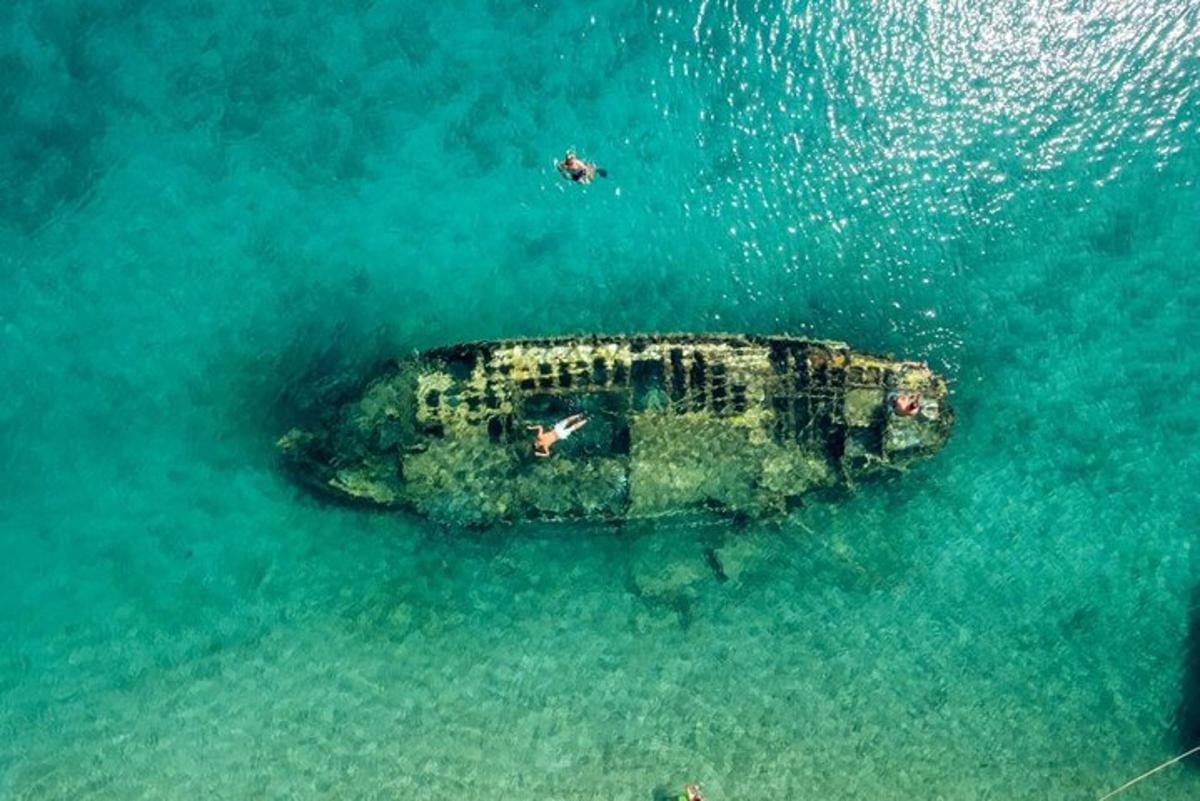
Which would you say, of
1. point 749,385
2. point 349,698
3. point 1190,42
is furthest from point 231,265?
point 1190,42

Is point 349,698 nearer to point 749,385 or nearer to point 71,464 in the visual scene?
point 71,464

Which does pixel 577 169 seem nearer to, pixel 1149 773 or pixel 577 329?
pixel 577 329

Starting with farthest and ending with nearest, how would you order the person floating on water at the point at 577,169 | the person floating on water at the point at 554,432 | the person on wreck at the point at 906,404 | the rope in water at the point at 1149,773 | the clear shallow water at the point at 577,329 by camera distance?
the rope in water at the point at 1149,773, the clear shallow water at the point at 577,329, the person floating on water at the point at 577,169, the person on wreck at the point at 906,404, the person floating on water at the point at 554,432

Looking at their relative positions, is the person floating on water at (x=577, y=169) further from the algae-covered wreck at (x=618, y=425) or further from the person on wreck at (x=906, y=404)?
the person on wreck at (x=906, y=404)

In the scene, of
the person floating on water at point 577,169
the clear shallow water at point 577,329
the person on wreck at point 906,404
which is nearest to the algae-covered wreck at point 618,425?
the person on wreck at point 906,404

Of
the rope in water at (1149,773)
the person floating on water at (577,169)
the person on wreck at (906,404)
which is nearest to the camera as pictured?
the person on wreck at (906,404)

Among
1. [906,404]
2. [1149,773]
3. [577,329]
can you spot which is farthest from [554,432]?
[1149,773]
